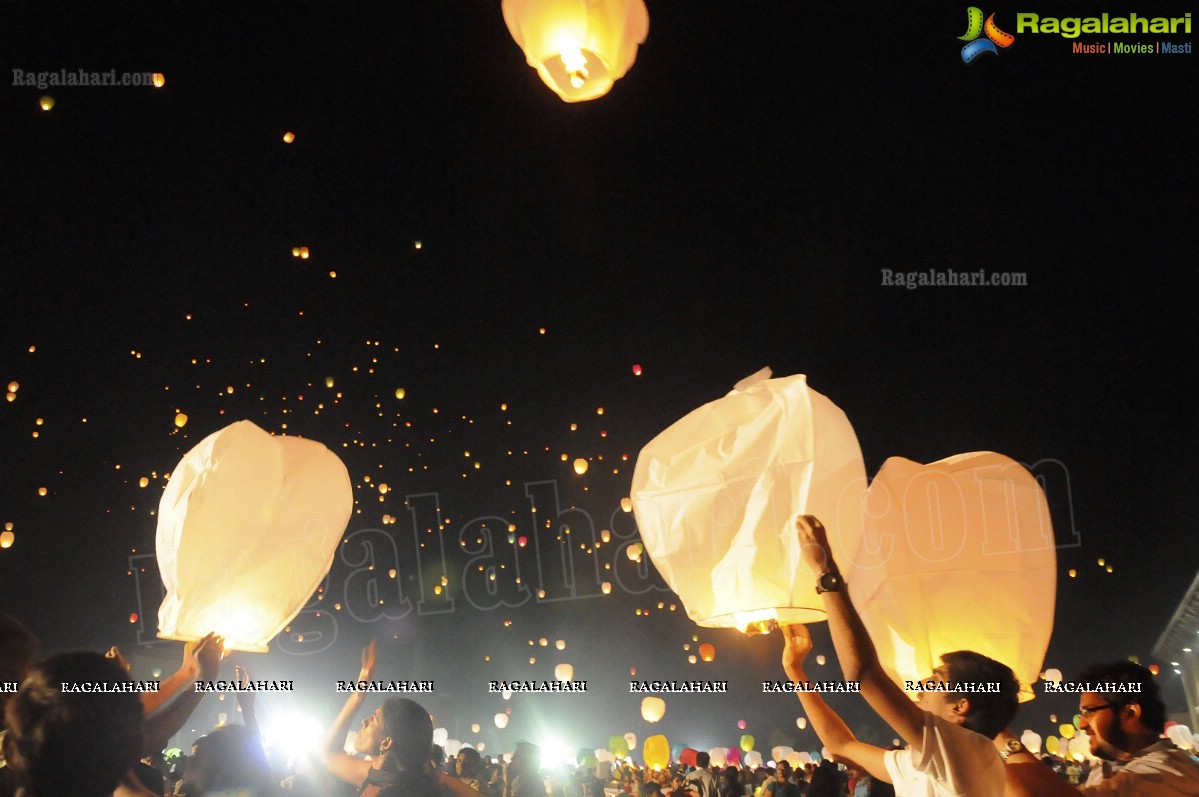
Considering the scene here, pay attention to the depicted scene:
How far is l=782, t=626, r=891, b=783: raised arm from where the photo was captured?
264cm

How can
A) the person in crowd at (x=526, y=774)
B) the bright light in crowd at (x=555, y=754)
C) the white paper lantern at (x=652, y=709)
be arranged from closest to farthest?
1. the person in crowd at (x=526, y=774)
2. the white paper lantern at (x=652, y=709)
3. the bright light in crowd at (x=555, y=754)

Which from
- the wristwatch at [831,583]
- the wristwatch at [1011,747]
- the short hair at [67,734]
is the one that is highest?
the wristwatch at [831,583]

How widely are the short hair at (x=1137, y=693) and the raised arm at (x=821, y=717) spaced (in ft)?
2.80

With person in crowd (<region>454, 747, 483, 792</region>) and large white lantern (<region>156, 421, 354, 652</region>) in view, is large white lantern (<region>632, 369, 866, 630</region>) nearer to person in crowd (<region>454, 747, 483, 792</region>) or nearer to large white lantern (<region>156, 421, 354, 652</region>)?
large white lantern (<region>156, 421, 354, 652</region>)

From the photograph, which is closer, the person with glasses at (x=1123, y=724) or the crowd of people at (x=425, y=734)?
the crowd of people at (x=425, y=734)

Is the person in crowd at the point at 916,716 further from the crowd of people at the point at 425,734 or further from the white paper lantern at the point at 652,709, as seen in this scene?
the white paper lantern at the point at 652,709

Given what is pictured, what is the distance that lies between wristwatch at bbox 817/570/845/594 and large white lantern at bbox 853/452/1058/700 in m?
0.93

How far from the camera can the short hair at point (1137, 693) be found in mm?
2875

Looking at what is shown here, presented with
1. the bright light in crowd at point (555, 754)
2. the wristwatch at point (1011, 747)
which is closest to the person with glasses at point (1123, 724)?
the wristwatch at point (1011, 747)

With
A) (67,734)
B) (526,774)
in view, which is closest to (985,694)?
(67,734)

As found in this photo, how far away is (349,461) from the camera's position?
12250 mm

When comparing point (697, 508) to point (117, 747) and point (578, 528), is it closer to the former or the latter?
point (117, 747)

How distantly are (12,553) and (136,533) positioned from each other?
168 cm

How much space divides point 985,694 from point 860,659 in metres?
0.67
